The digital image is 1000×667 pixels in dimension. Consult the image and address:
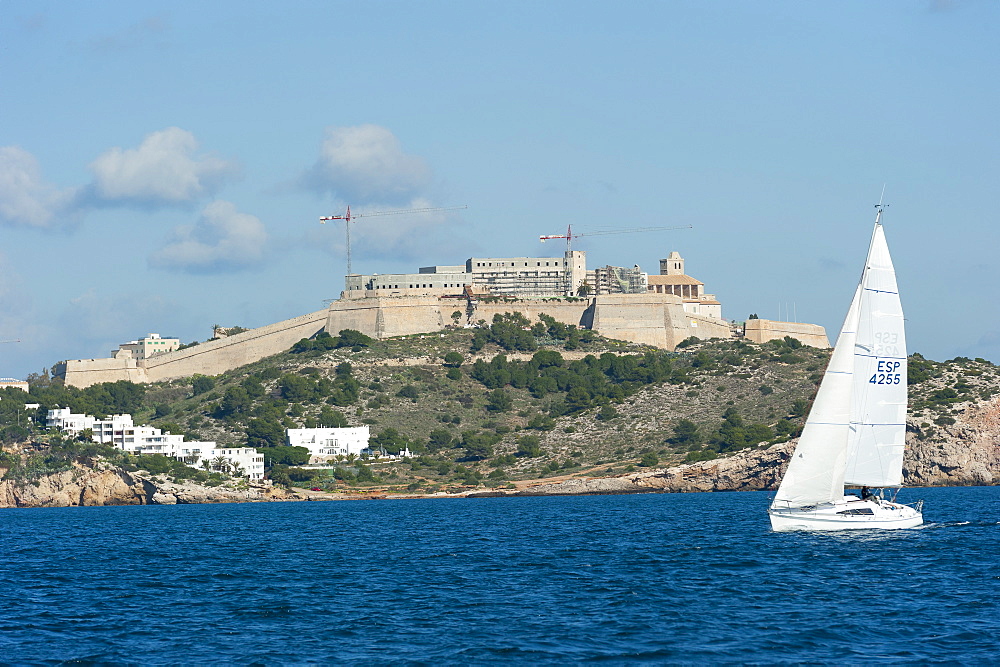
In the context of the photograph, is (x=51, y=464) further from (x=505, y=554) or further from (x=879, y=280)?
(x=879, y=280)

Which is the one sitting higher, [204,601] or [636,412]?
[636,412]

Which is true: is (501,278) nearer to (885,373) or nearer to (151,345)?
(151,345)

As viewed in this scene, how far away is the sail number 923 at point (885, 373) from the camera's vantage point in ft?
131

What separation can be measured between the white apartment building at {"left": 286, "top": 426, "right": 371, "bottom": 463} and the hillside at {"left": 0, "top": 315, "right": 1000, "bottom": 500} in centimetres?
160

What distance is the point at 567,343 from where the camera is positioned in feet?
386

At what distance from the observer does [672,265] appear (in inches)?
5792

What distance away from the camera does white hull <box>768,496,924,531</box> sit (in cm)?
4050

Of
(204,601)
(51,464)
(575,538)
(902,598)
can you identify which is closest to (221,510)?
(51,464)

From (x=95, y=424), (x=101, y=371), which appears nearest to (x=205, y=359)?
(x=101, y=371)

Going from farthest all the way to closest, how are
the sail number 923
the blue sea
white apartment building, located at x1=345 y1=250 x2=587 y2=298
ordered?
white apartment building, located at x1=345 y1=250 x2=587 y2=298, the sail number 923, the blue sea

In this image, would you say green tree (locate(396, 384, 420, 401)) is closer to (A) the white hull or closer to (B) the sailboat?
(A) the white hull

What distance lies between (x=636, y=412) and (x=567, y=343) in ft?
68.4

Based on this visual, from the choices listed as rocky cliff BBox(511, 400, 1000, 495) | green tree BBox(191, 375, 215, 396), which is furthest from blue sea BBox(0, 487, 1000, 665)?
green tree BBox(191, 375, 215, 396)

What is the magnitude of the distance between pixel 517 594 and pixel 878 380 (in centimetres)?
1396
